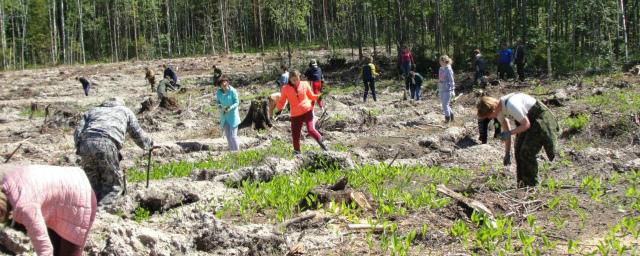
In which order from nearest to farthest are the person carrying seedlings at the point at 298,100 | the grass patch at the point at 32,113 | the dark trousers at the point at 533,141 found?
1. the dark trousers at the point at 533,141
2. the person carrying seedlings at the point at 298,100
3. the grass patch at the point at 32,113

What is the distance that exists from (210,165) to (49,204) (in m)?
6.49

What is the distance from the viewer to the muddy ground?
5.58 m

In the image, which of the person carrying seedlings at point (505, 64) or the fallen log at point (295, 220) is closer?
the fallen log at point (295, 220)

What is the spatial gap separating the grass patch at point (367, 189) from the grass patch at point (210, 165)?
1.49m

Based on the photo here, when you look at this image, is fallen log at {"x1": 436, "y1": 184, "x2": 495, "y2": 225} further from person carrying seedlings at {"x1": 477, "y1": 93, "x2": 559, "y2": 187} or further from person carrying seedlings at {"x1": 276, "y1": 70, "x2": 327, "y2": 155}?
person carrying seedlings at {"x1": 276, "y1": 70, "x2": 327, "y2": 155}

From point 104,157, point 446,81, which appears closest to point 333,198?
point 104,157

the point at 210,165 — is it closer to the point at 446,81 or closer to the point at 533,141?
the point at 533,141

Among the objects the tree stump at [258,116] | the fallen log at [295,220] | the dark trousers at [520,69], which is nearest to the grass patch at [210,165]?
the fallen log at [295,220]

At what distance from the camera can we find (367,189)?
775cm

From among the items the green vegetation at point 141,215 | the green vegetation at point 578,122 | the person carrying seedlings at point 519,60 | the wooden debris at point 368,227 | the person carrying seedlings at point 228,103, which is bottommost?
the wooden debris at point 368,227

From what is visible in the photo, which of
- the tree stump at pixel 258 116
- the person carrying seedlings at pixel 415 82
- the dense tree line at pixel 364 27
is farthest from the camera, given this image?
the dense tree line at pixel 364 27

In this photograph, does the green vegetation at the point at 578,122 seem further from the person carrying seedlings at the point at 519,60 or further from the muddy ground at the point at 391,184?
the person carrying seedlings at the point at 519,60

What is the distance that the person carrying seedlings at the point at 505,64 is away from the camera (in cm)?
2327

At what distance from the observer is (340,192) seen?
7008 millimetres
